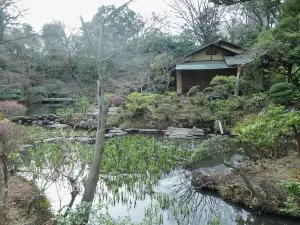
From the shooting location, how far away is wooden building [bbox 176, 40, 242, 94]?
20984mm

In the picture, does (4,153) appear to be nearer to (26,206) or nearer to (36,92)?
(26,206)

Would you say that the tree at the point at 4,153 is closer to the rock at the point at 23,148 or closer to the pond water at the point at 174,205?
the pond water at the point at 174,205

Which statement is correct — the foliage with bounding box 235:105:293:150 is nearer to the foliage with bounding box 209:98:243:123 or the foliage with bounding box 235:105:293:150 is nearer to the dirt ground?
the dirt ground

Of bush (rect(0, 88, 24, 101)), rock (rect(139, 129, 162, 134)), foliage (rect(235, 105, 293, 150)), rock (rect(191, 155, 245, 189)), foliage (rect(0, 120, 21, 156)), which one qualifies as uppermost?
bush (rect(0, 88, 24, 101))

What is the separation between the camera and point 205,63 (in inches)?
817

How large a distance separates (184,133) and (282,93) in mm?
4467

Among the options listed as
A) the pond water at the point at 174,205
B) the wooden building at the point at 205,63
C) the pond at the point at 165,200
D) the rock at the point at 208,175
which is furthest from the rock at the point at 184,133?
the wooden building at the point at 205,63

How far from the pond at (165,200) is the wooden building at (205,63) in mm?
14088

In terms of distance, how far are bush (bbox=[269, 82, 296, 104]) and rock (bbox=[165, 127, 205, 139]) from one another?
3.48 meters

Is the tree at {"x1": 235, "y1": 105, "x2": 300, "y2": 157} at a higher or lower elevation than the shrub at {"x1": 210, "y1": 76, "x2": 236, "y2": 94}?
lower

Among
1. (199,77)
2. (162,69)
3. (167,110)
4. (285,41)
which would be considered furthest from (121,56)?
(285,41)

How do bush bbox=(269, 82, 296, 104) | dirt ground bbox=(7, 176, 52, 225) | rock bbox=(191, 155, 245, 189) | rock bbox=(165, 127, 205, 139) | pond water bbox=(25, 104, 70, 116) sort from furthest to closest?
pond water bbox=(25, 104, 70, 116) < rock bbox=(165, 127, 205, 139) < bush bbox=(269, 82, 296, 104) < rock bbox=(191, 155, 245, 189) < dirt ground bbox=(7, 176, 52, 225)

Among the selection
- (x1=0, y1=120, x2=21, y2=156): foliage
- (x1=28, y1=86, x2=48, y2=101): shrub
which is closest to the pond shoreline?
(x1=0, y1=120, x2=21, y2=156): foliage

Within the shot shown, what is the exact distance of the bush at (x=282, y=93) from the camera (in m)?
11.8
